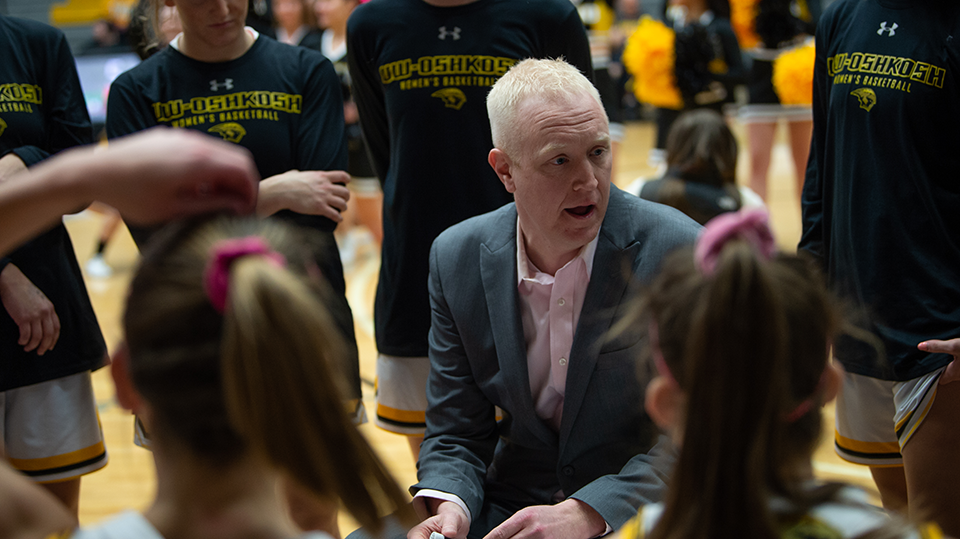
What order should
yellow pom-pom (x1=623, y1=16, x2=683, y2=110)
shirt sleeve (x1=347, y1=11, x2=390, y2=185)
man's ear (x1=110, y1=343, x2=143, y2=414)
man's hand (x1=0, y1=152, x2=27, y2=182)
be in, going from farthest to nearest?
yellow pom-pom (x1=623, y1=16, x2=683, y2=110)
shirt sleeve (x1=347, y1=11, x2=390, y2=185)
man's hand (x1=0, y1=152, x2=27, y2=182)
man's ear (x1=110, y1=343, x2=143, y2=414)

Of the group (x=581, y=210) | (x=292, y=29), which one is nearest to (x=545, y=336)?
(x=581, y=210)

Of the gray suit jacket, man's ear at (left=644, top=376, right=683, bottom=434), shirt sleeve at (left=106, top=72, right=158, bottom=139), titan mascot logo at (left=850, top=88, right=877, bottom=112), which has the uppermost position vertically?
titan mascot logo at (left=850, top=88, right=877, bottom=112)

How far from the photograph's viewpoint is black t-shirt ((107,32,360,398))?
7.54 feet

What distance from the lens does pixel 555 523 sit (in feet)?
5.74

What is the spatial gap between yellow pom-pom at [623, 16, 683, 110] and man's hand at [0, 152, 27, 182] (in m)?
4.29

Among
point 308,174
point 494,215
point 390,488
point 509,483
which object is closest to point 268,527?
point 390,488

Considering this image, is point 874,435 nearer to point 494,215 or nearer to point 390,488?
point 494,215

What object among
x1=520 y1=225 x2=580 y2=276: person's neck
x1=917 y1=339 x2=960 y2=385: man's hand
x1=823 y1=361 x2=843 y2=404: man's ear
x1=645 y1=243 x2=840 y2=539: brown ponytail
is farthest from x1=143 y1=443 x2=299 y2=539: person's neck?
x1=917 y1=339 x2=960 y2=385: man's hand

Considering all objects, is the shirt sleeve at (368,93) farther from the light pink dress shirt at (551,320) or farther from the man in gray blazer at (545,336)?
the light pink dress shirt at (551,320)

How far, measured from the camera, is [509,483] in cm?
202

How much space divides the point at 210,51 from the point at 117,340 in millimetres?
1292

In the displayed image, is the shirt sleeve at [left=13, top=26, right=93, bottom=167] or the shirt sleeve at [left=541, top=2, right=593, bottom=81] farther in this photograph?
the shirt sleeve at [left=541, top=2, right=593, bottom=81]

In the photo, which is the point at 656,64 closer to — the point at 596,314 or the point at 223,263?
the point at 596,314

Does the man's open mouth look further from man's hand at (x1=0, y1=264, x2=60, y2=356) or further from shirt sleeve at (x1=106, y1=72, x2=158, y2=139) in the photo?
man's hand at (x1=0, y1=264, x2=60, y2=356)
